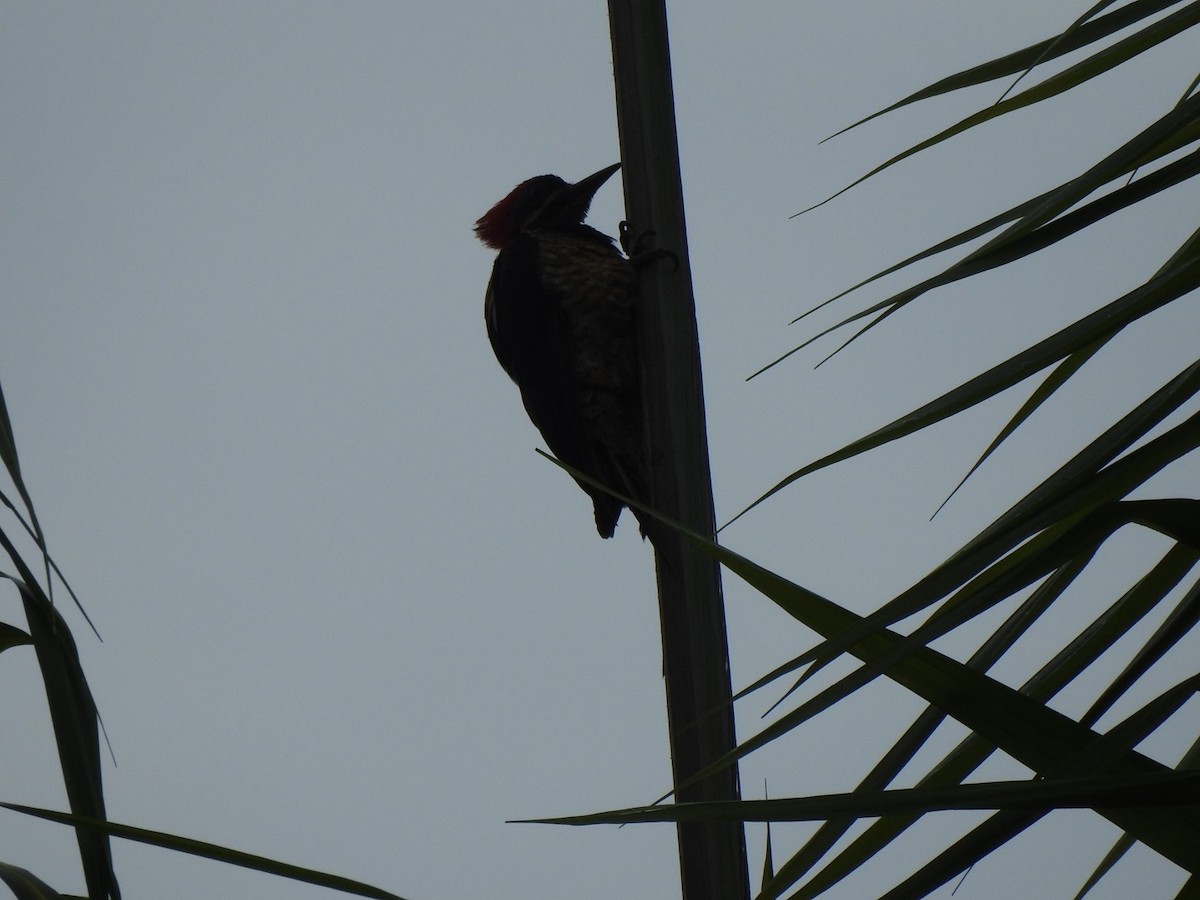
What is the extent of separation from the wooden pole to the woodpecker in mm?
1770

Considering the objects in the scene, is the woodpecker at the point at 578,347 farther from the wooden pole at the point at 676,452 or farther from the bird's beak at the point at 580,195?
the wooden pole at the point at 676,452

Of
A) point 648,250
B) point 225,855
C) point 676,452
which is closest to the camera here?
point 225,855

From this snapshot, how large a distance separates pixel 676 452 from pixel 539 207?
334 cm

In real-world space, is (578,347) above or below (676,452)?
above

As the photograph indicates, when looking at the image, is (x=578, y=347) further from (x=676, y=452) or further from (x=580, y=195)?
(x=676, y=452)

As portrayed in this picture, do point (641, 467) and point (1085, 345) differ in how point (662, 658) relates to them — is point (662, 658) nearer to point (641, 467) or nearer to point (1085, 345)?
point (1085, 345)

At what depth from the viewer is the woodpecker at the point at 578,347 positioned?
3.71m

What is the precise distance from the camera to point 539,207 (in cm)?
474

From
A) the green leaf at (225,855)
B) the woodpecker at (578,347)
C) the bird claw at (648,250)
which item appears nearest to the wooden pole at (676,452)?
the bird claw at (648,250)

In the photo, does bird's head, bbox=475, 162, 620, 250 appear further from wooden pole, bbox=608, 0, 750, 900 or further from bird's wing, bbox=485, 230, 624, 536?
wooden pole, bbox=608, 0, 750, 900

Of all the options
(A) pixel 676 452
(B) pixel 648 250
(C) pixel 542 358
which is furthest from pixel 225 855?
(C) pixel 542 358

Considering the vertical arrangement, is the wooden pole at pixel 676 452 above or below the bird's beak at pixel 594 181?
below

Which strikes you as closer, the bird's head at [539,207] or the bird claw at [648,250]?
the bird claw at [648,250]

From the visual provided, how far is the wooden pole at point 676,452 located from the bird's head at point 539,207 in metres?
2.77
